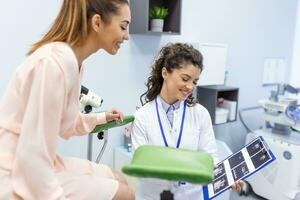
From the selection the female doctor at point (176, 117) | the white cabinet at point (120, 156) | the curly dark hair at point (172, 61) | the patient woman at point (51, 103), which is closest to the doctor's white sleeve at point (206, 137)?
the female doctor at point (176, 117)

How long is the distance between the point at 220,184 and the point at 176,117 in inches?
16.7

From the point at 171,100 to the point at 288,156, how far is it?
4.56ft

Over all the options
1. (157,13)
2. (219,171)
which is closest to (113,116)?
(219,171)

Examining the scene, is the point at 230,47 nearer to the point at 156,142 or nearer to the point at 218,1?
the point at 218,1

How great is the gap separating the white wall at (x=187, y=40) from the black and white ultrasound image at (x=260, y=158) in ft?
4.26

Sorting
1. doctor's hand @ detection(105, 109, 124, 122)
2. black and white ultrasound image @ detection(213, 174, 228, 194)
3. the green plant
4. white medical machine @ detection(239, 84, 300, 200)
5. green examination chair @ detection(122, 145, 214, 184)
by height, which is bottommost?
white medical machine @ detection(239, 84, 300, 200)

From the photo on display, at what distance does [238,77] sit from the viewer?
3107 mm

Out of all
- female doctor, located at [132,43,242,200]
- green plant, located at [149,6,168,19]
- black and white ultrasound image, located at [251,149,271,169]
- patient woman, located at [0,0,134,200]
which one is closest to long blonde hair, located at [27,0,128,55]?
patient woman, located at [0,0,134,200]

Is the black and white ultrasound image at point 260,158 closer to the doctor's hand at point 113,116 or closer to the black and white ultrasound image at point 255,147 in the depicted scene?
the black and white ultrasound image at point 255,147

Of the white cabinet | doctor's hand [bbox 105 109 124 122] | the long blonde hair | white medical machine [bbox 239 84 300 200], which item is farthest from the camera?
white medical machine [bbox 239 84 300 200]

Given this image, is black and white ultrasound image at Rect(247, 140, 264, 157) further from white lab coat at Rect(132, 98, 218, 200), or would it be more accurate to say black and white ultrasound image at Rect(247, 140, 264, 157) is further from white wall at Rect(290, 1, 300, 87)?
white wall at Rect(290, 1, 300, 87)

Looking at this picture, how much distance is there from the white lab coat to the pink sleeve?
66 cm

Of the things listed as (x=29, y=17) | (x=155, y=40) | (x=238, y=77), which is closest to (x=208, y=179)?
(x=29, y=17)

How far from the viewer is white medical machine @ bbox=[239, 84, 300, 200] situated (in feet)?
7.86
